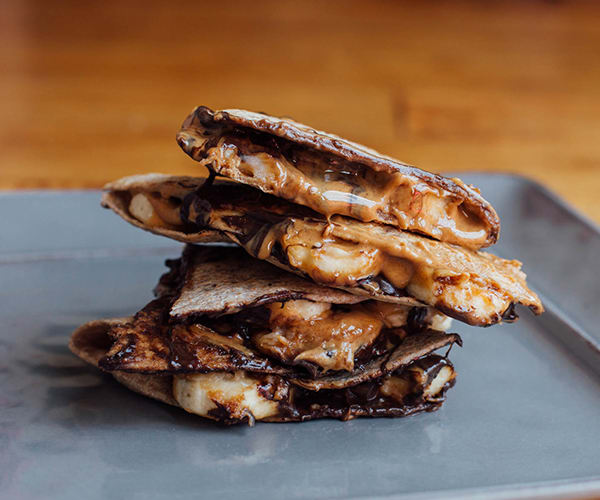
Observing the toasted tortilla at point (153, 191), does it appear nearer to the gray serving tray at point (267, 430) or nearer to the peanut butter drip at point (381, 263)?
the peanut butter drip at point (381, 263)

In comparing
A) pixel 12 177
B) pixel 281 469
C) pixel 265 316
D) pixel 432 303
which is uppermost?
pixel 432 303

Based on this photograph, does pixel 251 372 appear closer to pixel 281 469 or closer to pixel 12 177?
pixel 281 469

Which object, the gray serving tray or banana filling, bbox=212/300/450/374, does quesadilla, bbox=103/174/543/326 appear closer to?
banana filling, bbox=212/300/450/374

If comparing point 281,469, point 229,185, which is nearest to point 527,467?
point 281,469

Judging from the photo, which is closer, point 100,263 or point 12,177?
point 100,263

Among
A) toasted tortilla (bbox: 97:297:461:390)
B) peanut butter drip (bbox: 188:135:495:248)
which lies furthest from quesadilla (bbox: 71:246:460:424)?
peanut butter drip (bbox: 188:135:495:248)

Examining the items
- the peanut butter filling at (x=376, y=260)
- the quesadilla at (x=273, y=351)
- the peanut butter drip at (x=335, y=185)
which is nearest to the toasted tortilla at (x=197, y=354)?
the quesadilla at (x=273, y=351)

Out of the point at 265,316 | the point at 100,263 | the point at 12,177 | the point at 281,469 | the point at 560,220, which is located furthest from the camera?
the point at 12,177
